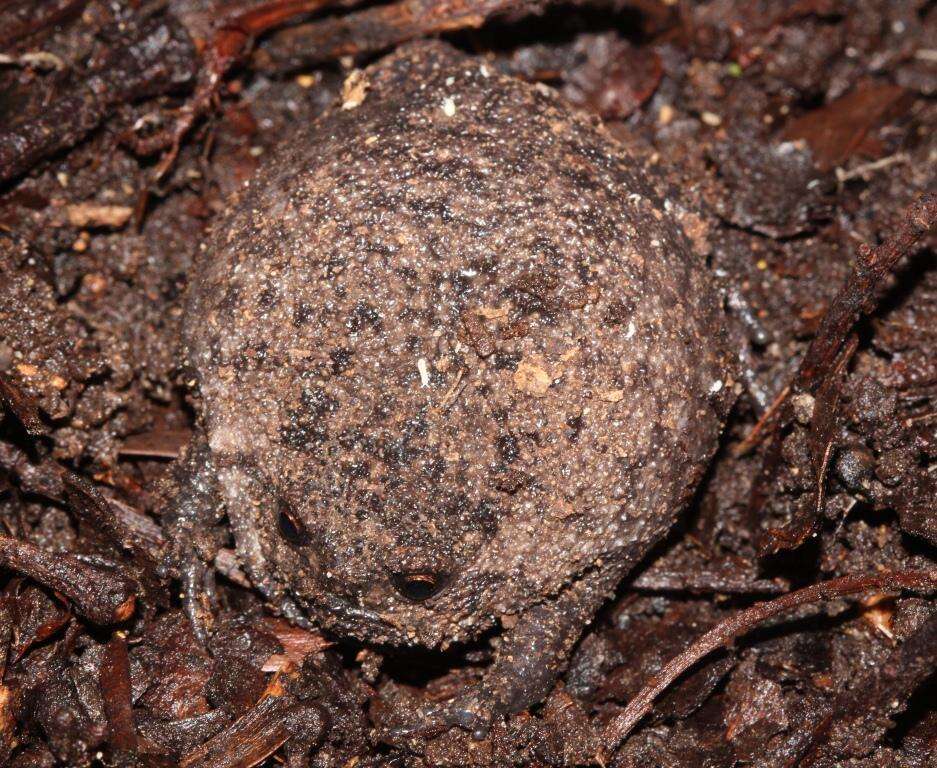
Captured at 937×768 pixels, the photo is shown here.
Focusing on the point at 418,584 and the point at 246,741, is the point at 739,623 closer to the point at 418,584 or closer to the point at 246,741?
the point at 418,584

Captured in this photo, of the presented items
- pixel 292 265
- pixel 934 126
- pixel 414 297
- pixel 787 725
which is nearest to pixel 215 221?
pixel 292 265

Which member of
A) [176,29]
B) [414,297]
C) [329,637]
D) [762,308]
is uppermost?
[176,29]

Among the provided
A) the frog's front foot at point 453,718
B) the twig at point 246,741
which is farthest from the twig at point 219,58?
the frog's front foot at point 453,718

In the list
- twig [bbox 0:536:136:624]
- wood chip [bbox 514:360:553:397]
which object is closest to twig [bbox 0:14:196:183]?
twig [bbox 0:536:136:624]

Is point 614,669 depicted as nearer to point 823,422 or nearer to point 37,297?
point 823,422

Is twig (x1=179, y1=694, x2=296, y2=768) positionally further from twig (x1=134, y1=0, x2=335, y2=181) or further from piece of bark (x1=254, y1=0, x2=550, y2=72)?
piece of bark (x1=254, y1=0, x2=550, y2=72)

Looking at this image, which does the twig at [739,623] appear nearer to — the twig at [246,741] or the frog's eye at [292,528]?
the twig at [246,741]

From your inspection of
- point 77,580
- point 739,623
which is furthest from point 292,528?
point 739,623
